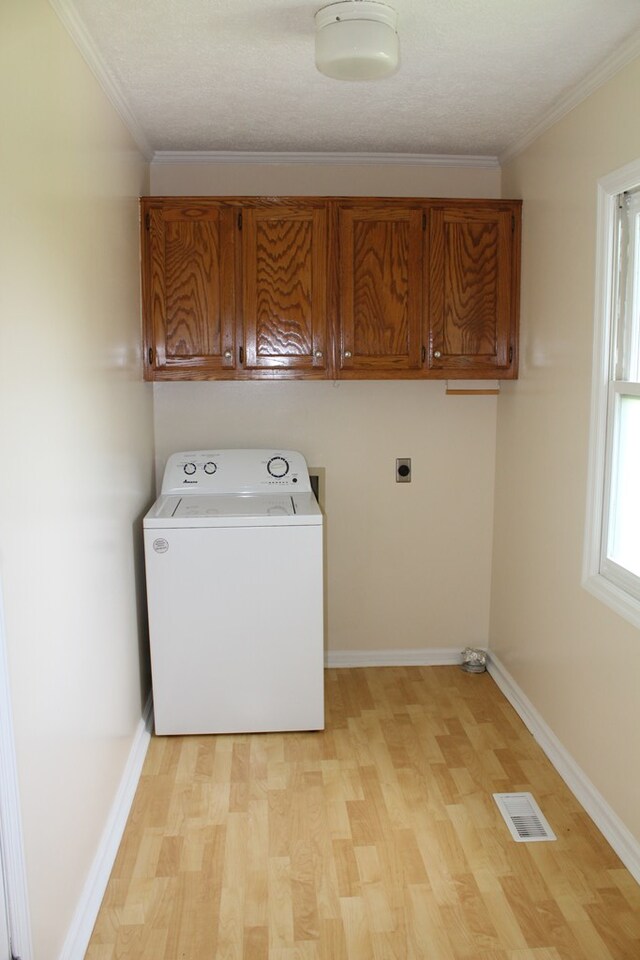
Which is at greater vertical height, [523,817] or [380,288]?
[380,288]

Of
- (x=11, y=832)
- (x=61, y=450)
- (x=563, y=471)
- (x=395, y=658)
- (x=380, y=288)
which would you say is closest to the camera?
(x=11, y=832)

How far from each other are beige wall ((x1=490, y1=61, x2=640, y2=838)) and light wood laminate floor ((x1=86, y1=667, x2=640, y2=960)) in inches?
10.6

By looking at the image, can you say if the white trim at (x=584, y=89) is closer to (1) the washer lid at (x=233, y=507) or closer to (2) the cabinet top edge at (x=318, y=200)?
(2) the cabinet top edge at (x=318, y=200)

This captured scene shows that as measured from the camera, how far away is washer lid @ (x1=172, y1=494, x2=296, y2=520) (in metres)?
3.25

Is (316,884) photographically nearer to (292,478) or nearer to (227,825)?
(227,825)

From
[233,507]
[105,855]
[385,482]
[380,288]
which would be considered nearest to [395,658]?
[385,482]

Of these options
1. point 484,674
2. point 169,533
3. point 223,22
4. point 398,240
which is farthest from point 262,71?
point 484,674

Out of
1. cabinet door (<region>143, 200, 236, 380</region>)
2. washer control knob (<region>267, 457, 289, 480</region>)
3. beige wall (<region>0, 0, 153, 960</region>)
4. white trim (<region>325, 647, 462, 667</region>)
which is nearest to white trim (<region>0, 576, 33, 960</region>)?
beige wall (<region>0, 0, 153, 960</region>)

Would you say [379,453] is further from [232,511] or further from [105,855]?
[105,855]

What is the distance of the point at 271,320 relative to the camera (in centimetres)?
347

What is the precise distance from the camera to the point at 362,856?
8.41ft

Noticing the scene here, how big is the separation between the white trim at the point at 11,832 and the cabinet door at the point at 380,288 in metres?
2.21

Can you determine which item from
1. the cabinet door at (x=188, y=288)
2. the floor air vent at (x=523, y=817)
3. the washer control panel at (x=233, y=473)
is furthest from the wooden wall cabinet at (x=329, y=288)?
the floor air vent at (x=523, y=817)

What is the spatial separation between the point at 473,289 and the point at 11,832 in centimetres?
269
